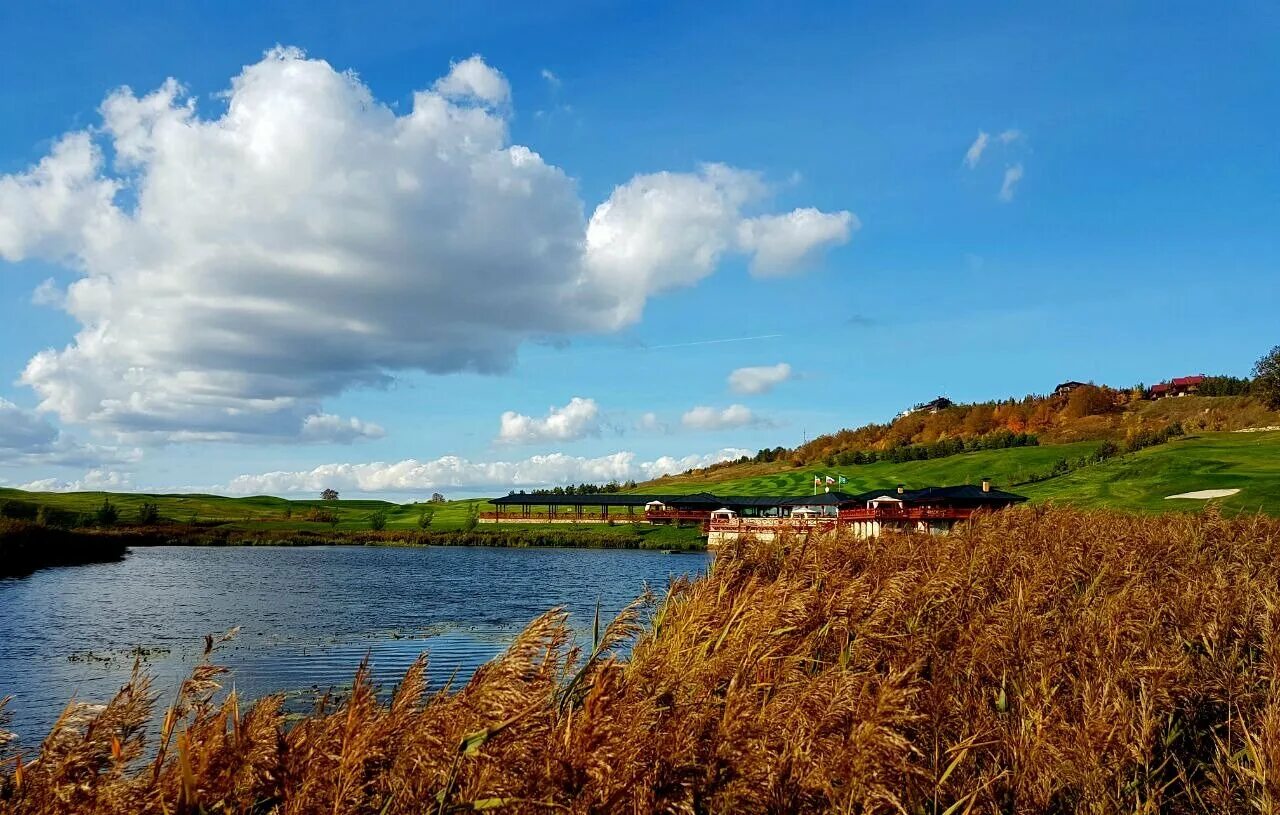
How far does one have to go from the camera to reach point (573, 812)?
18.6ft

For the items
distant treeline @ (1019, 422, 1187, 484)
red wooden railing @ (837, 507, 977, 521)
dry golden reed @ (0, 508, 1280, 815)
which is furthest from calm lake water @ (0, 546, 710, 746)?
distant treeline @ (1019, 422, 1187, 484)

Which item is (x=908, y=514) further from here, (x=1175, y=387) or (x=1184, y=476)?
(x=1175, y=387)

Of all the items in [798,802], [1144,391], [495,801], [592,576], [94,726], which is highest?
[1144,391]

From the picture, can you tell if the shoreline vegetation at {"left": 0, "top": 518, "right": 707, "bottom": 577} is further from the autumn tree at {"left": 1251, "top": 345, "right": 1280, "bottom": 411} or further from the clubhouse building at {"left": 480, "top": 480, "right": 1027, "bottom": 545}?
the autumn tree at {"left": 1251, "top": 345, "right": 1280, "bottom": 411}

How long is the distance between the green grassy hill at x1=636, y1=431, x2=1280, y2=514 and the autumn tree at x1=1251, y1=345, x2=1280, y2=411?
641 cm

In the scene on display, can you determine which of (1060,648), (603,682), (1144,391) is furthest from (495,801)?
(1144,391)

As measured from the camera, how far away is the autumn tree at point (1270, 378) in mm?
107625

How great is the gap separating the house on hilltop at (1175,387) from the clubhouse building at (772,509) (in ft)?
275

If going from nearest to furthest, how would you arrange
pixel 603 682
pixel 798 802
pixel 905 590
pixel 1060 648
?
pixel 603 682 → pixel 798 802 → pixel 1060 648 → pixel 905 590

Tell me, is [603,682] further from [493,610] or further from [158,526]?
[158,526]

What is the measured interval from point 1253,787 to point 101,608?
4644cm

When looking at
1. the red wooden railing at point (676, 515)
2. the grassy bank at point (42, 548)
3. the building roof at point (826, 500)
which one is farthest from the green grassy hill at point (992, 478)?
the grassy bank at point (42, 548)

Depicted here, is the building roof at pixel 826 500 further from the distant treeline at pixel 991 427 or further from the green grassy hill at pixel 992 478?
the distant treeline at pixel 991 427

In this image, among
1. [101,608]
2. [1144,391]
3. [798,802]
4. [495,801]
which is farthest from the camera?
[1144,391]
